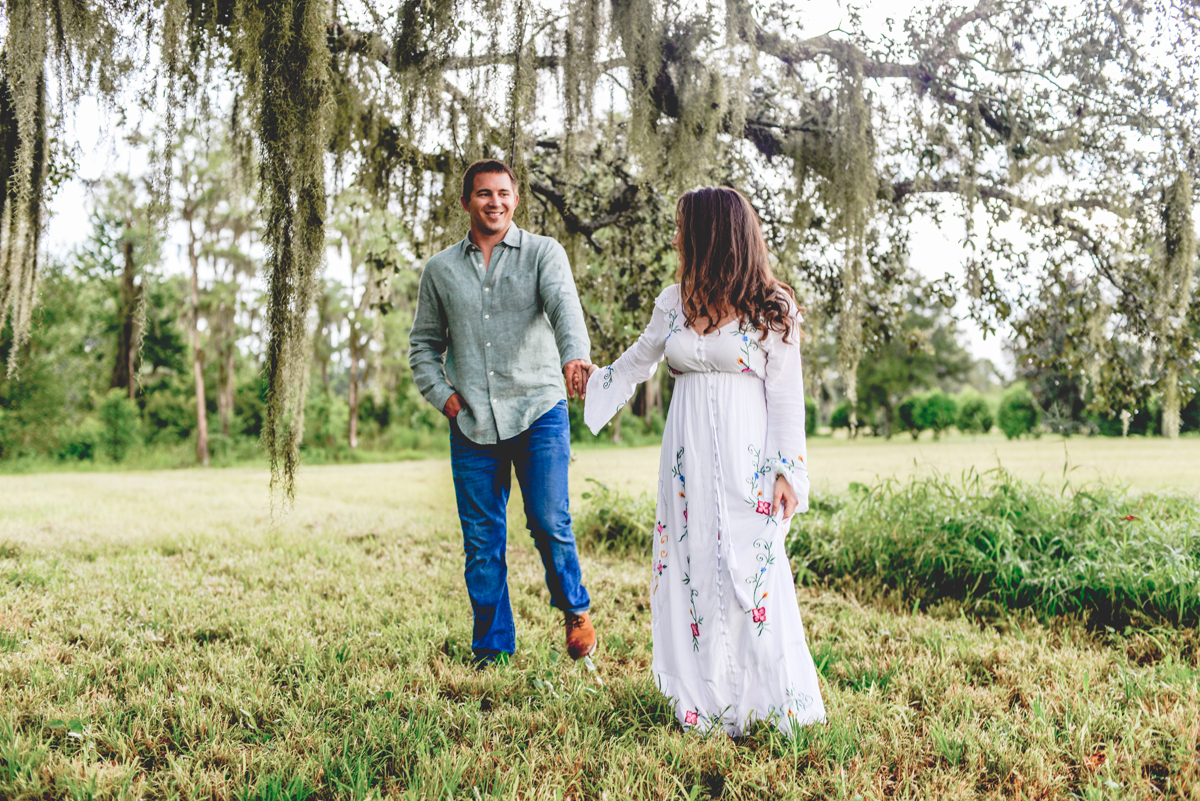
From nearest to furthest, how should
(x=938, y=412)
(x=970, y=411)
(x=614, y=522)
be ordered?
(x=614, y=522) < (x=970, y=411) < (x=938, y=412)

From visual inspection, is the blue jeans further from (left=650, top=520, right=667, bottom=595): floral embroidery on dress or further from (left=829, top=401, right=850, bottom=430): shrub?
(left=829, top=401, right=850, bottom=430): shrub

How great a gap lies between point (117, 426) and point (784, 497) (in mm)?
17218

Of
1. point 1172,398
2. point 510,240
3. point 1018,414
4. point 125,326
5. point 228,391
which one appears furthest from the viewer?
point 1018,414

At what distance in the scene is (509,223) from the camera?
2822mm

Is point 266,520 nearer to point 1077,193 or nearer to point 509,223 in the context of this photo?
point 509,223

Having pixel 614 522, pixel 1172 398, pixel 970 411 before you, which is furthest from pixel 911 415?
pixel 614 522

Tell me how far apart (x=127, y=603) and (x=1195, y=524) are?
5677 mm

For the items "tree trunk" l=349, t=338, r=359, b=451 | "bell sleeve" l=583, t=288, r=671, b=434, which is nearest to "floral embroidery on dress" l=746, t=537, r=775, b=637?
"bell sleeve" l=583, t=288, r=671, b=434

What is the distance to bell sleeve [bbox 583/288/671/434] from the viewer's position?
239 centimetres

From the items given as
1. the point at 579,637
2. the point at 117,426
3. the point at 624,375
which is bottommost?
the point at 579,637

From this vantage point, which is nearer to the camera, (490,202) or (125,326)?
(490,202)

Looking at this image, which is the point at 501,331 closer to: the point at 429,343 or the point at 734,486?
the point at 429,343

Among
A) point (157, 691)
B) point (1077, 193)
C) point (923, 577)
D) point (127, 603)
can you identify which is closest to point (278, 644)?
point (157, 691)

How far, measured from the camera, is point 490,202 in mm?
2684
